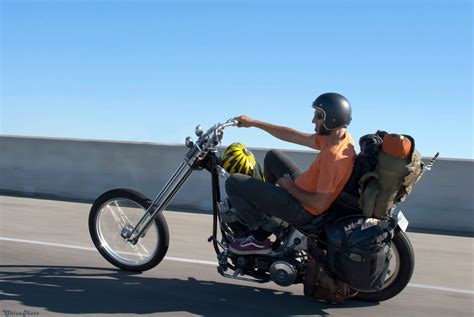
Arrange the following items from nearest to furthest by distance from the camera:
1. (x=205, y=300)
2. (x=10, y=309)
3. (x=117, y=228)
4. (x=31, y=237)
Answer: (x=10, y=309) < (x=205, y=300) < (x=117, y=228) < (x=31, y=237)

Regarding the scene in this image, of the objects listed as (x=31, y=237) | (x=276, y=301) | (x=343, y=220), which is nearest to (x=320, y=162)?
(x=343, y=220)

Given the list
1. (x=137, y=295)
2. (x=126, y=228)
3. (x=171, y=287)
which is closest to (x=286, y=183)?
(x=171, y=287)

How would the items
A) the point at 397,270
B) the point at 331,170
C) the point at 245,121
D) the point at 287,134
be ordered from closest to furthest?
the point at 331,170 → the point at 397,270 → the point at 245,121 → the point at 287,134

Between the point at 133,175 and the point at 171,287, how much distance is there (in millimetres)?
5973

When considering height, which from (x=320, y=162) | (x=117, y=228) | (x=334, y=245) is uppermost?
(x=320, y=162)

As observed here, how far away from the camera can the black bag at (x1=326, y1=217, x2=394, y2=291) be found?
4.49 meters

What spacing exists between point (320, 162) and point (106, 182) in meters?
7.22

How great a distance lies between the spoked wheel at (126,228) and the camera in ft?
18.3

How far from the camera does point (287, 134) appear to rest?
206 inches

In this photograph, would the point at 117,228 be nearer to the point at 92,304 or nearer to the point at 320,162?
the point at 92,304

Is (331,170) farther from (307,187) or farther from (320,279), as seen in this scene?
(320,279)

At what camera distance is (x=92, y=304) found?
15.4 ft

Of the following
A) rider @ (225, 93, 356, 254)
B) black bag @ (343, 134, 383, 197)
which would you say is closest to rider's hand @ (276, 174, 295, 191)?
rider @ (225, 93, 356, 254)

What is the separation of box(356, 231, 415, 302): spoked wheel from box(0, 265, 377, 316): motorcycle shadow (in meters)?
0.11
